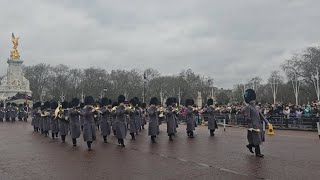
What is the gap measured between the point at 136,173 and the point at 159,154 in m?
3.39

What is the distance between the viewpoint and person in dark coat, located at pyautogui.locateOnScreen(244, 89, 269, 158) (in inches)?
464

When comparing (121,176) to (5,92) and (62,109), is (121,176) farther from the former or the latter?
(5,92)

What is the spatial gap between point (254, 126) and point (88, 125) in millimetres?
6071

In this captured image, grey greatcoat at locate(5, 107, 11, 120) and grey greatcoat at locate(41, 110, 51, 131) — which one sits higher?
grey greatcoat at locate(5, 107, 11, 120)

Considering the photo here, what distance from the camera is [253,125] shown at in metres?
12.0

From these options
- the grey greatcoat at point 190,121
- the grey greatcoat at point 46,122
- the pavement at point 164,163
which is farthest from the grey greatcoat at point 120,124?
the grey greatcoat at point 46,122

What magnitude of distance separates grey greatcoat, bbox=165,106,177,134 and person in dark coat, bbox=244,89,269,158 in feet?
18.6

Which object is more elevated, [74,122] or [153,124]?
[74,122]

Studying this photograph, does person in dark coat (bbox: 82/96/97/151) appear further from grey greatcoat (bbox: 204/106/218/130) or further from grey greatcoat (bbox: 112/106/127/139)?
grey greatcoat (bbox: 204/106/218/130)

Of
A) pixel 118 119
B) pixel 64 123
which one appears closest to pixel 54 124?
pixel 64 123

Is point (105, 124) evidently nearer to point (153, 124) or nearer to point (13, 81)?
point (153, 124)

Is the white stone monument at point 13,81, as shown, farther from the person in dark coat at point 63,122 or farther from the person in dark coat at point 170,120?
the person in dark coat at point 170,120

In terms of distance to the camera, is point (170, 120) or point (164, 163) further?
point (170, 120)

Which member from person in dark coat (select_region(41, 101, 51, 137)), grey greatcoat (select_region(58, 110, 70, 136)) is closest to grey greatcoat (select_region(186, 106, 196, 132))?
grey greatcoat (select_region(58, 110, 70, 136))
